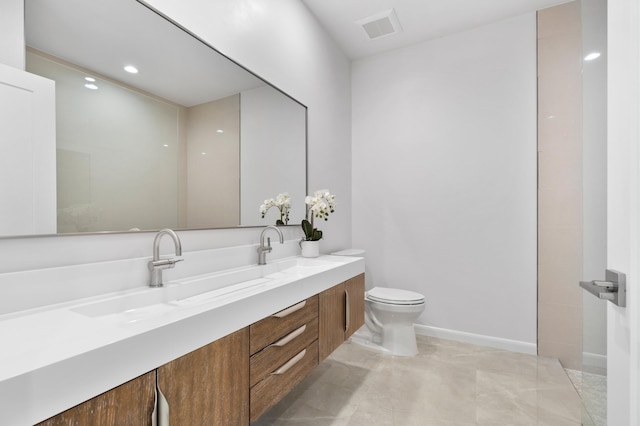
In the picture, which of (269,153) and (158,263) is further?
(269,153)

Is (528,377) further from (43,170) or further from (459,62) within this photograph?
(43,170)

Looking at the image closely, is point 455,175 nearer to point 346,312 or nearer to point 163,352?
point 346,312

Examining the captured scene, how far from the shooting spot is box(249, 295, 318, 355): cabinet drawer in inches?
41.7

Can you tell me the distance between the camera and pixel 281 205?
2.08 meters

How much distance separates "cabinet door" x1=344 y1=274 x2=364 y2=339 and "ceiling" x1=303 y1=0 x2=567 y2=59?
81.5 inches

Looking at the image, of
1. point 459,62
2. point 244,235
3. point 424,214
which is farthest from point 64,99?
point 459,62

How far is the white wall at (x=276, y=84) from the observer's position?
39.8 inches

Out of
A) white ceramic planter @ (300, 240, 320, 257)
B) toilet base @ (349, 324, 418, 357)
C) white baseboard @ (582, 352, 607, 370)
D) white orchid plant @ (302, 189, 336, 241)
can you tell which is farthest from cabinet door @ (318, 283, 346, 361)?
white baseboard @ (582, 352, 607, 370)

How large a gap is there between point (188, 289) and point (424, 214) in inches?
86.1

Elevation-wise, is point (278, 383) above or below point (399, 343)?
above

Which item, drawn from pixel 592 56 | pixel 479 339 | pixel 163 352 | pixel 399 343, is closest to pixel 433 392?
pixel 399 343

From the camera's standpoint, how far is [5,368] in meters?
0.52

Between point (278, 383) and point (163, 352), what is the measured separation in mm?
589

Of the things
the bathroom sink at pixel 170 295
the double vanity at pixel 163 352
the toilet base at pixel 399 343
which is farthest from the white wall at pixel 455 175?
the bathroom sink at pixel 170 295
